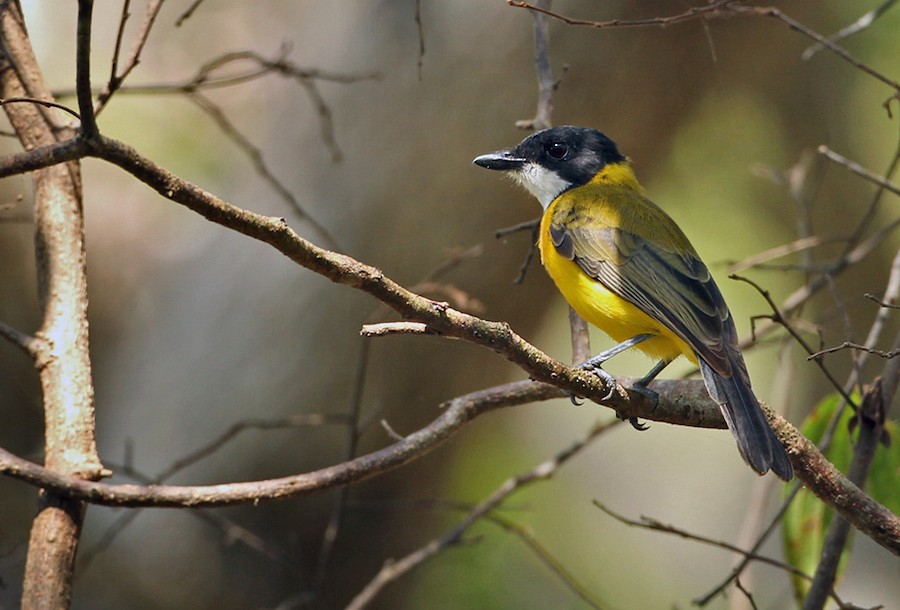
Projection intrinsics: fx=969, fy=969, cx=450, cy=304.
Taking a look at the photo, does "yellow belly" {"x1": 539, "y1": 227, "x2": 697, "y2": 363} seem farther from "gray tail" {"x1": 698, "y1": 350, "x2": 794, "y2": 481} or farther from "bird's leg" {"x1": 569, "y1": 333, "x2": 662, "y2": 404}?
"gray tail" {"x1": 698, "y1": 350, "x2": 794, "y2": 481}

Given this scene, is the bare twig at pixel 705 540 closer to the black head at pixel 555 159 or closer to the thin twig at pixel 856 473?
the thin twig at pixel 856 473

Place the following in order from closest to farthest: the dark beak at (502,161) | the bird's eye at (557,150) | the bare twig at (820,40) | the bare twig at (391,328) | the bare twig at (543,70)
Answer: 1. the bare twig at (391,328)
2. the bare twig at (820,40)
3. the bare twig at (543,70)
4. the dark beak at (502,161)
5. the bird's eye at (557,150)

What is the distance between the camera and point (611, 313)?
326cm

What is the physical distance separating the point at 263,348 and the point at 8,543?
4.26 ft

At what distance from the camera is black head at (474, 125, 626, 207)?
12.8 feet

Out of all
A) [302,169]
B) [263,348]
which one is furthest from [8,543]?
[302,169]

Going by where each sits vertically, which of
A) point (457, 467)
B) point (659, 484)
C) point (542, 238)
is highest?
point (542, 238)

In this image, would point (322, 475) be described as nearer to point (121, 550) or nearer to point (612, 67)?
point (121, 550)

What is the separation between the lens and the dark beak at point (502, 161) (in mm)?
3822

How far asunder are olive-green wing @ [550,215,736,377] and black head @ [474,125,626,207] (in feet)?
A: 1.20

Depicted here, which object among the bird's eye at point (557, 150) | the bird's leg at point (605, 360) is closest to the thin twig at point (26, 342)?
the bird's leg at point (605, 360)

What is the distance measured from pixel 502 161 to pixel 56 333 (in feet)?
6.59

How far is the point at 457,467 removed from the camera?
509cm

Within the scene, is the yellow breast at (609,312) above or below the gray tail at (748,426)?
above
